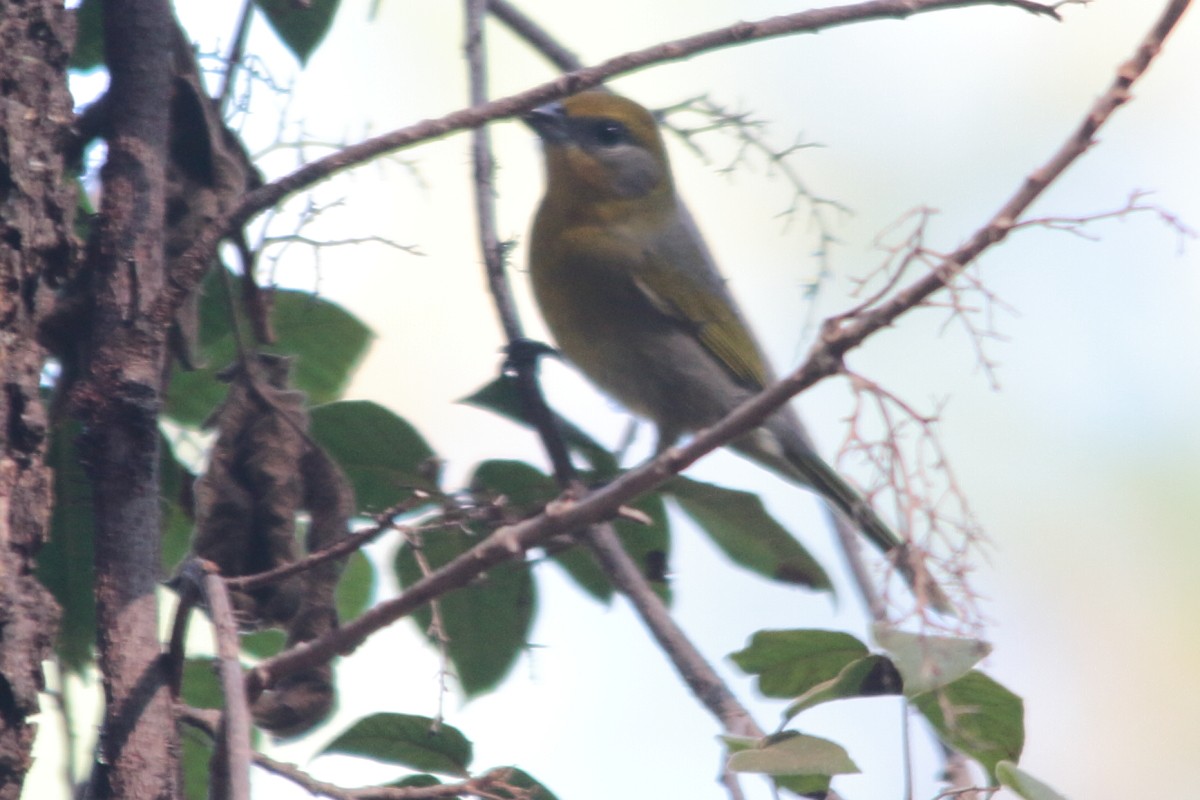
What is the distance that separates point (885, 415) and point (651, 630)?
2.22ft

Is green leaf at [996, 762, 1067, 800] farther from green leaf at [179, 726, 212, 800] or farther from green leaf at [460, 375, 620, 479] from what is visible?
green leaf at [179, 726, 212, 800]

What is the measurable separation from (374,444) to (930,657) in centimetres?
92

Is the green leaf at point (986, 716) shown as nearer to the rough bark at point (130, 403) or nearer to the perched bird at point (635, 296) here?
the rough bark at point (130, 403)

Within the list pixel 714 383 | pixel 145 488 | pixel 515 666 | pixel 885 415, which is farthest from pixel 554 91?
pixel 714 383

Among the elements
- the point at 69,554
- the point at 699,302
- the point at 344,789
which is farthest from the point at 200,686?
the point at 699,302

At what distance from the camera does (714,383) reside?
12.0 feet

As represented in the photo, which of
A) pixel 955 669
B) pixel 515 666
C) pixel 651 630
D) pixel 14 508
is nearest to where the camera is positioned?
pixel 955 669

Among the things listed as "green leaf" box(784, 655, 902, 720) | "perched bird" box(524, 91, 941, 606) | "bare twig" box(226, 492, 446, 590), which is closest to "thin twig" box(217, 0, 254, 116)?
"bare twig" box(226, 492, 446, 590)

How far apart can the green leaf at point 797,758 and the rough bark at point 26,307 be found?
2.23ft

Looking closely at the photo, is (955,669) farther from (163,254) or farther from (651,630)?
(163,254)

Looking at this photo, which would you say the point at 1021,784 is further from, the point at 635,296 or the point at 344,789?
the point at 635,296

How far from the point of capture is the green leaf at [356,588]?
2.04 metres

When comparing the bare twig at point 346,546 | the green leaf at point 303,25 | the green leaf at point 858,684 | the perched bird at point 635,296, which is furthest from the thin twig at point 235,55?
A: the perched bird at point 635,296

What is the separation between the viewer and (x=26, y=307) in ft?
4.40
